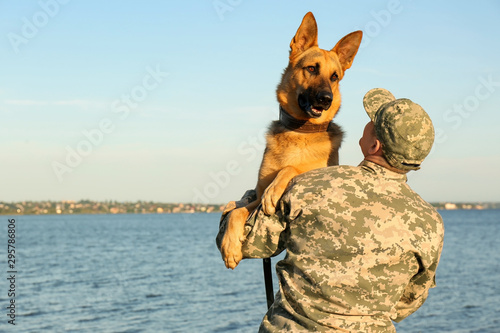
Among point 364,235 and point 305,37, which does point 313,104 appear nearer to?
point 305,37

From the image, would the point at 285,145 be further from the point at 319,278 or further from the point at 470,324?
the point at 470,324

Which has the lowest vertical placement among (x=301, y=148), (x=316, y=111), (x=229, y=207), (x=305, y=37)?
(x=229, y=207)

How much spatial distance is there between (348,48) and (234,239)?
2093 mm

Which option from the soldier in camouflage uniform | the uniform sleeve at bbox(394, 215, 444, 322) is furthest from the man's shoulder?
the uniform sleeve at bbox(394, 215, 444, 322)

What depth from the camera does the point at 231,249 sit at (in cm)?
342

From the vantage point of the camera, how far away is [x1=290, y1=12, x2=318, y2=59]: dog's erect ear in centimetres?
437

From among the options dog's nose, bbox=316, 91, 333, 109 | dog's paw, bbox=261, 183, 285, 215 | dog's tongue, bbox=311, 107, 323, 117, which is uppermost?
dog's nose, bbox=316, 91, 333, 109

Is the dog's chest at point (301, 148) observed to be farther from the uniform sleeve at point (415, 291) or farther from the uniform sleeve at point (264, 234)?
the uniform sleeve at point (415, 291)

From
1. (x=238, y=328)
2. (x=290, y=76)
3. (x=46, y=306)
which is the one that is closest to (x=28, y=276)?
(x=46, y=306)

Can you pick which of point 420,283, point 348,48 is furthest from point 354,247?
point 348,48

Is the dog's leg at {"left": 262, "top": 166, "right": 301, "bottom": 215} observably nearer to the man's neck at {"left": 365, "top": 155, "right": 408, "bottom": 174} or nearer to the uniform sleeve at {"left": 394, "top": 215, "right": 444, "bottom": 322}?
the man's neck at {"left": 365, "top": 155, "right": 408, "bottom": 174}

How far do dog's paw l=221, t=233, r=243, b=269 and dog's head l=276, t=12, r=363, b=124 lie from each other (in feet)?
4.52

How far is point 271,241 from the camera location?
10.2 ft

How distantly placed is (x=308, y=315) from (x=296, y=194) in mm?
672
